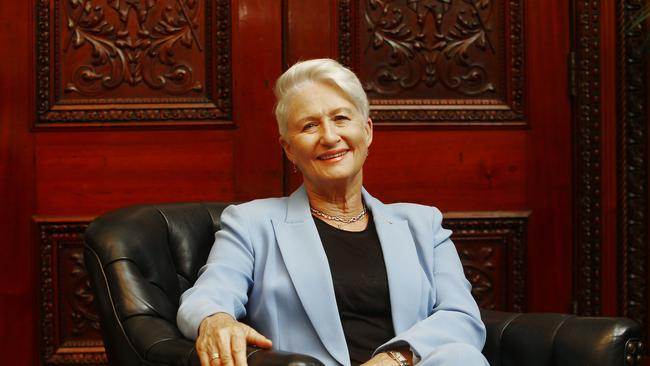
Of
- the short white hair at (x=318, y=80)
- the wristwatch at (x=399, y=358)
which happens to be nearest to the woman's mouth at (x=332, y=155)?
the short white hair at (x=318, y=80)

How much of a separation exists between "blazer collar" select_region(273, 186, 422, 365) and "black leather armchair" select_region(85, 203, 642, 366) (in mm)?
248

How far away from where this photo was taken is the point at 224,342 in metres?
1.68

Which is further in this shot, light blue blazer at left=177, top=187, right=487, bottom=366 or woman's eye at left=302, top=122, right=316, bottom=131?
woman's eye at left=302, top=122, right=316, bottom=131

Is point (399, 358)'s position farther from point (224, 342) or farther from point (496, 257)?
point (496, 257)

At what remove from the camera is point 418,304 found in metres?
2.06

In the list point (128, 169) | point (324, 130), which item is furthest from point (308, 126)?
point (128, 169)

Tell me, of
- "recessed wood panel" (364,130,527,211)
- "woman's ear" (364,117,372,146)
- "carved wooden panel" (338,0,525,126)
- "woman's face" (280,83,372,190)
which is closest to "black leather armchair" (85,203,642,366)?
"woman's face" (280,83,372,190)

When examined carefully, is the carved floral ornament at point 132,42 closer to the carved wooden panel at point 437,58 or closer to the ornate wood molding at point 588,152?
the carved wooden panel at point 437,58

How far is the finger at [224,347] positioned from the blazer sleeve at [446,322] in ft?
1.20

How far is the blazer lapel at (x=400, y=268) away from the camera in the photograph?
2.04m

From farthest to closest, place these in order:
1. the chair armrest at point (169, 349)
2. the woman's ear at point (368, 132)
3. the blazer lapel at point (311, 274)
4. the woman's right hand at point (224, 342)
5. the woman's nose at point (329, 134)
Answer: the woman's ear at point (368, 132) → the woman's nose at point (329, 134) → the blazer lapel at point (311, 274) → the woman's right hand at point (224, 342) → the chair armrest at point (169, 349)

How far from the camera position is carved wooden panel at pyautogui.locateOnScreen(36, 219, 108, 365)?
274cm

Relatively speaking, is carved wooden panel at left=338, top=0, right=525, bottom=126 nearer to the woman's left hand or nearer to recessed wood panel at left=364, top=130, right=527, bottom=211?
recessed wood panel at left=364, top=130, right=527, bottom=211

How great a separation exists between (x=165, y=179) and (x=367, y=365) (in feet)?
3.87
